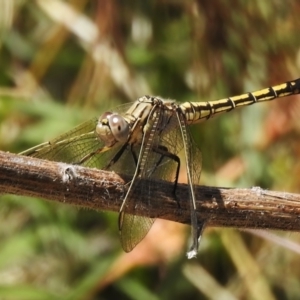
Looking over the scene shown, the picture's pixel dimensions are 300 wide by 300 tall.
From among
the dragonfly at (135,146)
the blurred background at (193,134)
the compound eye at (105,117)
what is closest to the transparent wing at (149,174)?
the dragonfly at (135,146)

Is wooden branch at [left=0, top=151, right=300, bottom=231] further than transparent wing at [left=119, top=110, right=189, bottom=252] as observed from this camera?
No

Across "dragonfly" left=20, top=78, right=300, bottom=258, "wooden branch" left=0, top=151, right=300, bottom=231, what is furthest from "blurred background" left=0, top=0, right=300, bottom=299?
"wooden branch" left=0, top=151, right=300, bottom=231

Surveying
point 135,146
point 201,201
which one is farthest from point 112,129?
point 201,201

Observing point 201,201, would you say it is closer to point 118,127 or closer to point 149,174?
point 149,174

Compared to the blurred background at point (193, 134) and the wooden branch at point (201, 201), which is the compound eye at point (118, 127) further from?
the blurred background at point (193, 134)

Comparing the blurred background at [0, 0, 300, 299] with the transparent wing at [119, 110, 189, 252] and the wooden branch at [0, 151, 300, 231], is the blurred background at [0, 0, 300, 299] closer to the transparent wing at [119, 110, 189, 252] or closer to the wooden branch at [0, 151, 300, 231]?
the transparent wing at [119, 110, 189, 252]

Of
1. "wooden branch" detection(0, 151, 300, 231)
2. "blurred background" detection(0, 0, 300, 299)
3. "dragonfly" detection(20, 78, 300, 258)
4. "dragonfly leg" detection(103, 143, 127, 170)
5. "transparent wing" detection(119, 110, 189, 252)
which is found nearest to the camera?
"wooden branch" detection(0, 151, 300, 231)
